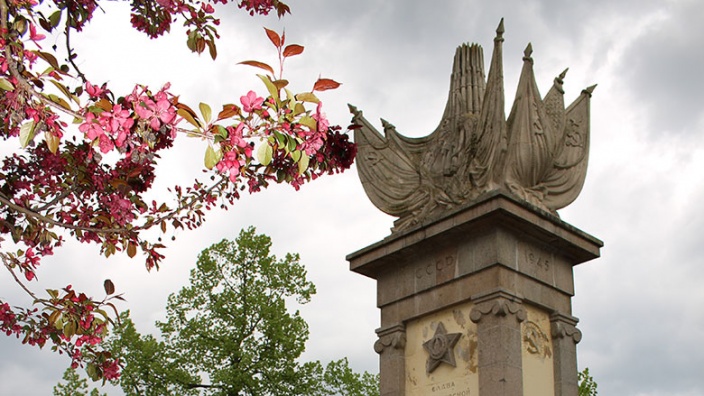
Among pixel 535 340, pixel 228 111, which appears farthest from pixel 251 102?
pixel 535 340

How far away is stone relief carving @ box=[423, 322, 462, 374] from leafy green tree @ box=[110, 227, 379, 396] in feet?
35.0

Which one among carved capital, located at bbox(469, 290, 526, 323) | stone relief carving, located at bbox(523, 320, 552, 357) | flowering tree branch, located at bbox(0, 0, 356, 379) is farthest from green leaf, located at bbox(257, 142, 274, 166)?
stone relief carving, located at bbox(523, 320, 552, 357)

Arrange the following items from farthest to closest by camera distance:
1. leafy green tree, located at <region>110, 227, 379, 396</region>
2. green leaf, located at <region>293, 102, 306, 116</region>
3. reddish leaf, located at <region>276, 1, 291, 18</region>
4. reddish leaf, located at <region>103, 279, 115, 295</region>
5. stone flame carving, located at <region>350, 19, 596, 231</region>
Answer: leafy green tree, located at <region>110, 227, 379, 396</region>, stone flame carving, located at <region>350, 19, 596, 231</region>, reddish leaf, located at <region>276, 1, 291, 18</region>, reddish leaf, located at <region>103, 279, 115, 295</region>, green leaf, located at <region>293, 102, 306, 116</region>

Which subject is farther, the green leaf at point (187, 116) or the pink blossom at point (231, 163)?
the pink blossom at point (231, 163)

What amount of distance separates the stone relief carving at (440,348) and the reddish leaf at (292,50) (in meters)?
6.18

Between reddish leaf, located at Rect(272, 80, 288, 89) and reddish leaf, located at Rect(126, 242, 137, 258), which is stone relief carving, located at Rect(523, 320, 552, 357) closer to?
reddish leaf, located at Rect(126, 242, 137, 258)

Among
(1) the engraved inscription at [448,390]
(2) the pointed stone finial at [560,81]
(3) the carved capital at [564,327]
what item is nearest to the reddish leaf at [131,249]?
(1) the engraved inscription at [448,390]

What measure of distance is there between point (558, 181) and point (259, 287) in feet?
40.6

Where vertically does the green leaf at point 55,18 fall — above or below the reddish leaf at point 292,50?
above

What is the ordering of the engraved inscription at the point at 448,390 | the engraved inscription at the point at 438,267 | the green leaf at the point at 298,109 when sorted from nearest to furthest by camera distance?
the green leaf at the point at 298,109, the engraved inscription at the point at 448,390, the engraved inscription at the point at 438,267

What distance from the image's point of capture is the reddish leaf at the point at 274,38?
3.94 metres

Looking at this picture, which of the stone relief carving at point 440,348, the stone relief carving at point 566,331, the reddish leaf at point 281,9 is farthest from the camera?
the stone relief carving at point 566,331

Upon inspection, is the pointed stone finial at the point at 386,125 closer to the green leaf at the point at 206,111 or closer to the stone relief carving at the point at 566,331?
the stone relief carving at the point at 566,331

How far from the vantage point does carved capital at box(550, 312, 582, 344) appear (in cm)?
973
